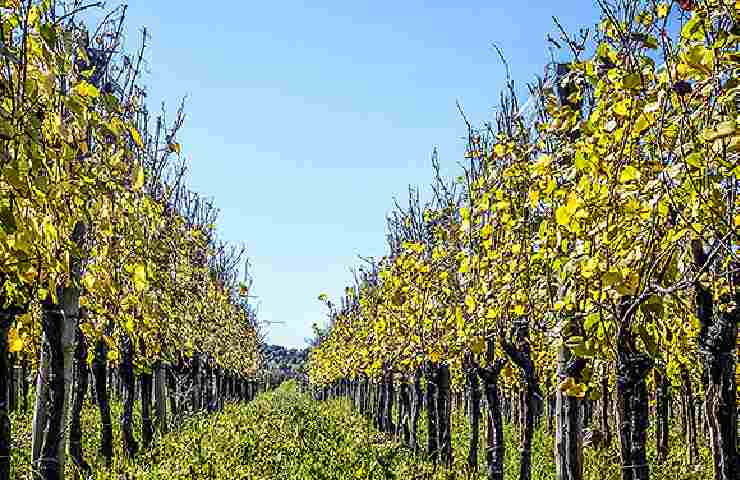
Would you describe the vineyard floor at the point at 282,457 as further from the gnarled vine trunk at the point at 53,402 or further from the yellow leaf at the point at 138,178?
the yellow leaf at the point at 138,178

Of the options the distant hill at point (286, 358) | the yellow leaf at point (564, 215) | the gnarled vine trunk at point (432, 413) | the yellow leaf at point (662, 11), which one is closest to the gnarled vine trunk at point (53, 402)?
the yellow leaf at point (564, 215)

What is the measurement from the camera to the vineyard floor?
429 inches

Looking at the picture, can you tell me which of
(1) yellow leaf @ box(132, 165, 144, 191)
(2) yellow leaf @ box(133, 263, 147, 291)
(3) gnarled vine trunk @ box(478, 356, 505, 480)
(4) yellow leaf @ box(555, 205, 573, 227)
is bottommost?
(3) gnarled vine trunk @ box(478, 356, 505, 480)

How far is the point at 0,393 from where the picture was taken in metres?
4.82

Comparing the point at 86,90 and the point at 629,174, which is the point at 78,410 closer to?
the point at 86,90

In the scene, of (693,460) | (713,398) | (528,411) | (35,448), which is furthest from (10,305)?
(693,460)

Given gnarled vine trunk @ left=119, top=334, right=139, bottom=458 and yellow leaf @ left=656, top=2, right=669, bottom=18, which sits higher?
yellow leaf @ left=656, top=2, right=669, bottom=18

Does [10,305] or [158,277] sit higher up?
[158,277]

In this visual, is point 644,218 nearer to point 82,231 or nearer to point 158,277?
point 82,231

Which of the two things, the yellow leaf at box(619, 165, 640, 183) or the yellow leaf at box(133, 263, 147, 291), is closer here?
the yellow leaf at box(619, 165, 640, 183)

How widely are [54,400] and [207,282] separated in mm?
13505

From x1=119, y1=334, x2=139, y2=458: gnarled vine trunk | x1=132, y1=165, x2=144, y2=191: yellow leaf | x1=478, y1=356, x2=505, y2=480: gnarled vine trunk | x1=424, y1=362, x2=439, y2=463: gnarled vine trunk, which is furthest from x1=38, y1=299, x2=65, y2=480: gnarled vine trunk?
x1=424, y1=362, x2=439, y2=463: gnarled vine trunk

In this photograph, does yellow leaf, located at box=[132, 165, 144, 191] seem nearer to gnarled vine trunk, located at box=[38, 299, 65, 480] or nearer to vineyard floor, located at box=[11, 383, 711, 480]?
gnarled vine trunk, located at box=[38, 299, 65, 480]

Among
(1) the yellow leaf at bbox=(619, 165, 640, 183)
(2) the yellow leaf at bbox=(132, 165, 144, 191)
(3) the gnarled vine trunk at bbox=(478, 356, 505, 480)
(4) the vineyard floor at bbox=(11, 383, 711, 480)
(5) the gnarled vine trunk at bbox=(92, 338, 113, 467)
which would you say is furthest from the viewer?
(5) the gnarled vine trunk at bbox=(92, 338, 113, 467)
